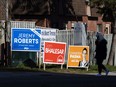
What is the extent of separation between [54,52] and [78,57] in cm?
139

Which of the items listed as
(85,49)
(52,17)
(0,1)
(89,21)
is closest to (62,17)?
(52,17)

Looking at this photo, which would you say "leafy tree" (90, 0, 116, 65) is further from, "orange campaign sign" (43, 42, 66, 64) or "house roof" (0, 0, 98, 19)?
"house roof" (0, 0, 98, 19)

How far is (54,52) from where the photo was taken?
28.6 metres

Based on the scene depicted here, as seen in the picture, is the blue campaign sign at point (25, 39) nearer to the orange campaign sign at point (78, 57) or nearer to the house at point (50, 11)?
the orange campaign sign at point (78, 57)

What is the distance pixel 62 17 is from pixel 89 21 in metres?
4.09

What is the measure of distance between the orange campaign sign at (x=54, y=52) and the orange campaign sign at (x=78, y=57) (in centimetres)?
41

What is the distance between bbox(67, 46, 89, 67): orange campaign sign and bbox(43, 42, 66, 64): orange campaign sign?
0.41m

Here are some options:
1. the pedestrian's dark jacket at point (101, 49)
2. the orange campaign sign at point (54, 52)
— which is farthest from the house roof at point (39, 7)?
the pedestrian's dark jacket at point (101, 49)

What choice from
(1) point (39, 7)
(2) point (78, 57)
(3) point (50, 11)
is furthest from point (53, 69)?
(1) point (39, 7)

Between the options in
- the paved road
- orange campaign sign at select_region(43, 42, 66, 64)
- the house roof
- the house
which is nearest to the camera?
the paved road

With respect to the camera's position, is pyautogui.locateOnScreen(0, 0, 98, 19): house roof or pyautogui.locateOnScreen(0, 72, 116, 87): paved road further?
pyautogui.locateOnScreen(0, 0, 98, 19): house roof

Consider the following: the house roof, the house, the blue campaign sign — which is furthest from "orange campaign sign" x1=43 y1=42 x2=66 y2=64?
the house roof

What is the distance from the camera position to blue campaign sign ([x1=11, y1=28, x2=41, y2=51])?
29.1 meters

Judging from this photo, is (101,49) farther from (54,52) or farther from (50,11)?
(50,11)
